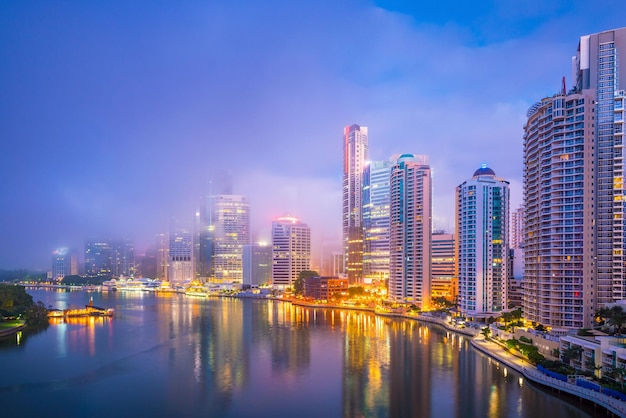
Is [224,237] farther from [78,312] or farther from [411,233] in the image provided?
[411,233]

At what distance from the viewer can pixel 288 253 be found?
80688 millimetres

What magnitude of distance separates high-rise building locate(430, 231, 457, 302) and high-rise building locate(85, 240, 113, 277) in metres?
109

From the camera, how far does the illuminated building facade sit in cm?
6638

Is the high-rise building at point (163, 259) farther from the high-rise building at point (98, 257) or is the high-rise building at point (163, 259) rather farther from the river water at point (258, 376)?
the river water at point (258, 376)

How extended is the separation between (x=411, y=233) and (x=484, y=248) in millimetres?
11588

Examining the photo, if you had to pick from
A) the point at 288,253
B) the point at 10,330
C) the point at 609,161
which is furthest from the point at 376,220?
the point at 10,330

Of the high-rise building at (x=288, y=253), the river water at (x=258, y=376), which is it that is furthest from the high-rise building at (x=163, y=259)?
the river water at (x=258, y=376)

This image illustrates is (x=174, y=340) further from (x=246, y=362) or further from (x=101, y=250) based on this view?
(x=101, y=250)

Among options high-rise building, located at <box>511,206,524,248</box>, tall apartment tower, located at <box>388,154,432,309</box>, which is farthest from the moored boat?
high-rise building, located at <box>511,206,524,248</box>

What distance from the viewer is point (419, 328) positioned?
129ft

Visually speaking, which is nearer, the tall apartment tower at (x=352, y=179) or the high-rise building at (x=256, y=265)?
the tall apartment tower at (x=352, y=179)

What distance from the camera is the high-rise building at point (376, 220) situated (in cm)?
6638

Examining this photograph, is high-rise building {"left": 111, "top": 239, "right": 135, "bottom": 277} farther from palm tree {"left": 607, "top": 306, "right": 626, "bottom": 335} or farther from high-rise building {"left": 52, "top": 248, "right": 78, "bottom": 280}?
palm tree {"left": 607, "top": 306, "right": 626, "bottom": 335}

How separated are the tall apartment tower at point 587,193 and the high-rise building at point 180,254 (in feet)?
312
